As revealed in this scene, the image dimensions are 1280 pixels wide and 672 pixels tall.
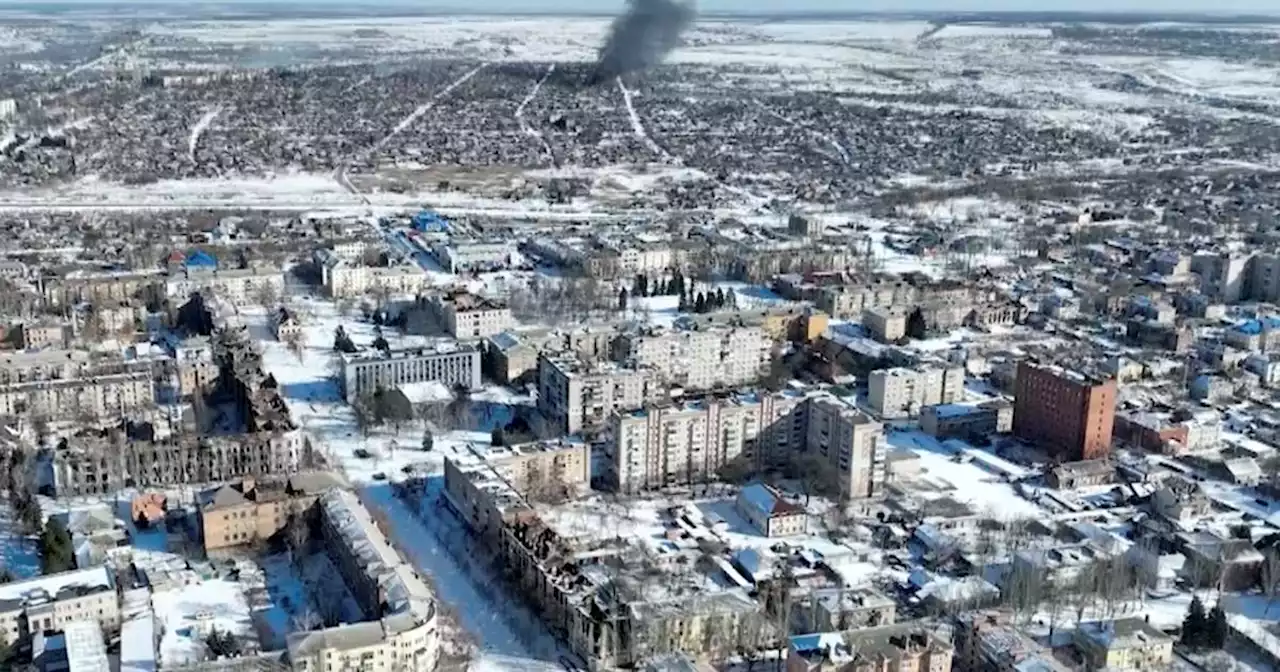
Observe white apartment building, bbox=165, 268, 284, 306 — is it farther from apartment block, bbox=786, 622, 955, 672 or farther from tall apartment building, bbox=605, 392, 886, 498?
apartment block, bbox=786, 622, 955, 672

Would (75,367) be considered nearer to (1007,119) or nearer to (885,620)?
(885,620)

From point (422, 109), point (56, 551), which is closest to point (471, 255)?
point (56, 551)

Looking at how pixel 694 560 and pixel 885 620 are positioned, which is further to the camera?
pixel 694 560

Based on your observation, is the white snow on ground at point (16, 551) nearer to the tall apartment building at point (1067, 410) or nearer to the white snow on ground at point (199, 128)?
the tall apartment building at point (1067, 410)

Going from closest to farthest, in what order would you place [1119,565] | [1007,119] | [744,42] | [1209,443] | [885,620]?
1. [885,620]
2. [1119,565]
3. [1209,443]
4. [1007,119]
5. [744,42]

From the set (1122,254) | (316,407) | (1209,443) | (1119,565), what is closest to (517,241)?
(316,407)

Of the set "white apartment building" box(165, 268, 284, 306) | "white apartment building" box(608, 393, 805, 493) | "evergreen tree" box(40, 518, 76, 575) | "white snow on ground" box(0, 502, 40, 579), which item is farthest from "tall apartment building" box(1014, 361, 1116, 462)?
"white apartment building" box(165, 268, 284, 306)

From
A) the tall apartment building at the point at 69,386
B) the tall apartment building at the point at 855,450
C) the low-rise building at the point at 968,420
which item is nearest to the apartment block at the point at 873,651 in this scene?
the tall apartment building at the point at 855,450
